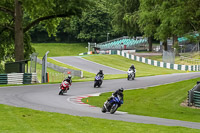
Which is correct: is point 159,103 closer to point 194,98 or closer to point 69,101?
point 194,98

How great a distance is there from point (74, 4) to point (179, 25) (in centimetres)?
1190

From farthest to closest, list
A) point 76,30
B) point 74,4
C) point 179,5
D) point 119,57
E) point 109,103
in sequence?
point 76,30 < point 119,57 < point 74,4 < point 179,5 < point 109,103

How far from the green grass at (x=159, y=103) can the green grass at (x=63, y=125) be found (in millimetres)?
4037

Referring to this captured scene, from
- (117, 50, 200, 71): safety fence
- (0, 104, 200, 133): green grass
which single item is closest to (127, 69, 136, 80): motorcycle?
(117, 50, 200, 71): safety fence

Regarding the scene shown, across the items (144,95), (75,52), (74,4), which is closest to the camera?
(144,95)

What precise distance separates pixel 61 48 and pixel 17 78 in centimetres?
6391

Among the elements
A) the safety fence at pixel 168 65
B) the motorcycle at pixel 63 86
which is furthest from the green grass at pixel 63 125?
the safety fence at pixel 168 65

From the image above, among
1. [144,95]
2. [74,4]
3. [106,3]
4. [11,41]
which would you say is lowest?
[144,95]

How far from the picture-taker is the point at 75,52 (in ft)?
305

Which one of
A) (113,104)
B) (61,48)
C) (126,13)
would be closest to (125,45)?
(126,13)

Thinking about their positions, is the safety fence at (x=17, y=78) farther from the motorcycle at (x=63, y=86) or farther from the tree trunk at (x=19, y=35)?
the motorcycle at (x=63, y=86)

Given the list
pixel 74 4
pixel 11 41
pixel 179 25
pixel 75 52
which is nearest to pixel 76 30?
pixel 75 52

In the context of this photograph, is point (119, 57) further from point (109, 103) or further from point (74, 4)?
point (109, 103)

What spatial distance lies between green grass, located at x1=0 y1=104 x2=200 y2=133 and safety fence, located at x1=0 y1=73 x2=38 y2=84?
16.0m
